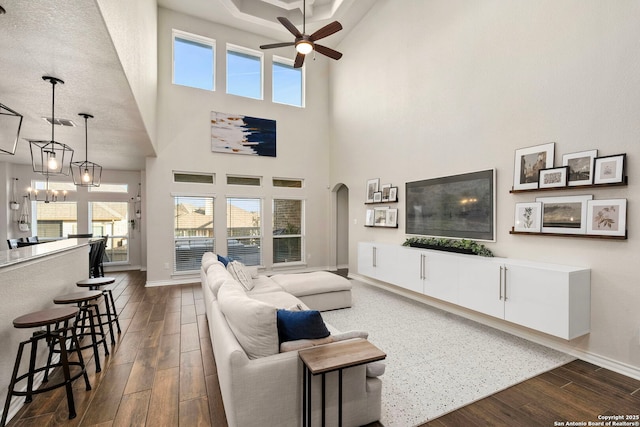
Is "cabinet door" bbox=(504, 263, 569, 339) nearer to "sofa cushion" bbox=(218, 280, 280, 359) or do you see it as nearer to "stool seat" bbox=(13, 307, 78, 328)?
"sofa cushion" bbox=(218, 280, 280, 359)

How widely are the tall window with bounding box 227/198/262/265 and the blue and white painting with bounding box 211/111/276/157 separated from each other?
124 cm

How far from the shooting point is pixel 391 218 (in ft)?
19.0

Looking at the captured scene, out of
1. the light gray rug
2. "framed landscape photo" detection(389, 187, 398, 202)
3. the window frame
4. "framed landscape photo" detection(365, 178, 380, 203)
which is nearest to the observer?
the light gray rug

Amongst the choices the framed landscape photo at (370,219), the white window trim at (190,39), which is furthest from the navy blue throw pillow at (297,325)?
the white window trim at (190,39)

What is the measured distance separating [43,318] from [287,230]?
5770 mm

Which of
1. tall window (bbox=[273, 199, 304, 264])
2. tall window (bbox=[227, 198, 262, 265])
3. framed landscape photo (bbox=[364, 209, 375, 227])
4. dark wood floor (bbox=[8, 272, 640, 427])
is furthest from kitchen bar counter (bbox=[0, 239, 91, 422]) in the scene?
framed landscape photo (bbox=[364, 209, 375, 227])

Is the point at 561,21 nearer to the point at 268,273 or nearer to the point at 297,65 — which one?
the point at 297,65

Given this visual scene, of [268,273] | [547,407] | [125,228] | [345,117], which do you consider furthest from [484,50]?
[125,228]

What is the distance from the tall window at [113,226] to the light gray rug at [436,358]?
262 inches

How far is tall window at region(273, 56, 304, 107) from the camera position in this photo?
7.75 m

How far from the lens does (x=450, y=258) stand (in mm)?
4090

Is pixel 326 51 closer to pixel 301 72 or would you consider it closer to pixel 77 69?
pixel 77 69

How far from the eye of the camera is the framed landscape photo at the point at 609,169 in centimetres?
275

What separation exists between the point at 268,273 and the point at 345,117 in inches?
Result: 174
